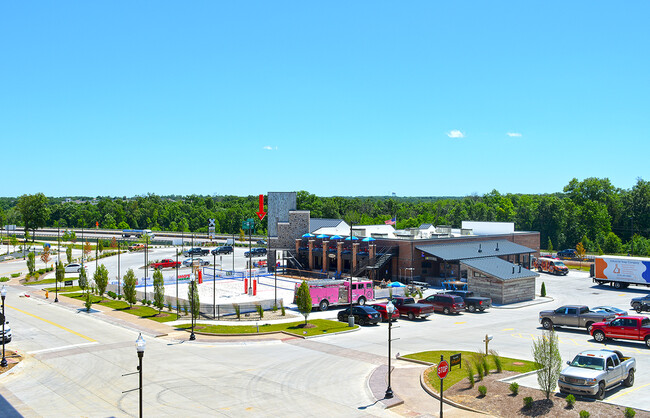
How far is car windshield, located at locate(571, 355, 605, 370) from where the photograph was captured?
21906mm

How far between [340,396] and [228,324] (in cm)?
1861

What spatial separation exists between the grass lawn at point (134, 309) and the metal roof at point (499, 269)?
94.0ft

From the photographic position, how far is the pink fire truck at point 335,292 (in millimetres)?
45750

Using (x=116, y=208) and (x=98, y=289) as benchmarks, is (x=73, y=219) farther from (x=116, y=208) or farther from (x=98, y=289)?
(x=98, y=289)

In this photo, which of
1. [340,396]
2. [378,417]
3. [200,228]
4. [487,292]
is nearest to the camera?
[378,417]

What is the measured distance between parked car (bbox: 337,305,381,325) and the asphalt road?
0.67 metres

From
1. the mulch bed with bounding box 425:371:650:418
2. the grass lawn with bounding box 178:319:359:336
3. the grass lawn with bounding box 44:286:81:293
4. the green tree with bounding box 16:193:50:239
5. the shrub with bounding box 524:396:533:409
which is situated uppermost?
the green tree with bounding box 16:193:50:239

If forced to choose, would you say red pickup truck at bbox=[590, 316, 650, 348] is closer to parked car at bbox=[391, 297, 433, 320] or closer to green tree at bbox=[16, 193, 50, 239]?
parked car at bbox=[391, 297, 433, 320]

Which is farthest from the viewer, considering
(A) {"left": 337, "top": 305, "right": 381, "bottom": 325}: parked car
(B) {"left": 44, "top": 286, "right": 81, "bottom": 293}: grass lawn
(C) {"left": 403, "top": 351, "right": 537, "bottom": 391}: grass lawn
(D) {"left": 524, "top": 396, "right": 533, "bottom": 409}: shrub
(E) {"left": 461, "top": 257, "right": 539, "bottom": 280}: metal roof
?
(B) {"left": 44, "top": 286, "right": 81, "bottom": 293}: grass lawn

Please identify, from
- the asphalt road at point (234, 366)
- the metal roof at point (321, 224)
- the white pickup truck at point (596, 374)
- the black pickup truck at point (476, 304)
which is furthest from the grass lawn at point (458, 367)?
the metal roof at point (321, 224)

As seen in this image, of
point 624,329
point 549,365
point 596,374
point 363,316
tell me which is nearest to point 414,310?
point 363,316

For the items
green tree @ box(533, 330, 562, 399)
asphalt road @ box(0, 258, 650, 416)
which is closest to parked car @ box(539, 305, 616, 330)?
asphalt road @ box(0, 258, 650, 416)

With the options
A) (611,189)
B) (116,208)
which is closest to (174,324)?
(611,189)

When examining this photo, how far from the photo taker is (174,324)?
4019 cm
